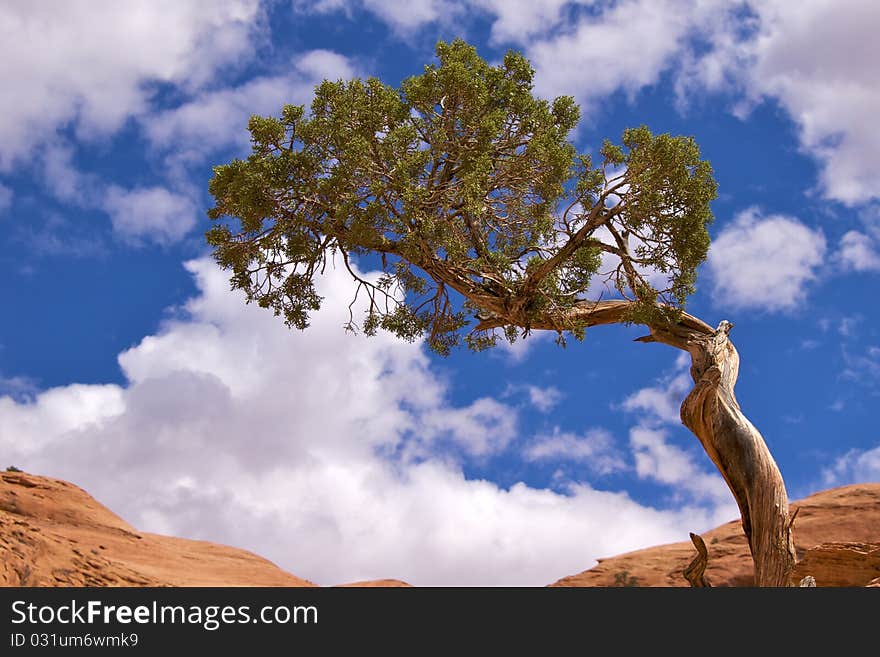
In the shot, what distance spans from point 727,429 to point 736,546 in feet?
70.0

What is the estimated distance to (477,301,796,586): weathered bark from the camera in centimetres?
1513

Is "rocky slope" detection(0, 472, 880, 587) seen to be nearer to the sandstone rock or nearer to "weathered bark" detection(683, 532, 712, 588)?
the sandstone rock

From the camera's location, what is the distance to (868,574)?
21.0 meters

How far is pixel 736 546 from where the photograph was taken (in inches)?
1361

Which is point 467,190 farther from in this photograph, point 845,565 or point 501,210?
point 845,565

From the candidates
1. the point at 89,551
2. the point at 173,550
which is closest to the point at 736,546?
the point at 173,550

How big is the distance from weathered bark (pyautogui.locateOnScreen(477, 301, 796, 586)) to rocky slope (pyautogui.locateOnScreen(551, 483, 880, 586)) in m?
14.2

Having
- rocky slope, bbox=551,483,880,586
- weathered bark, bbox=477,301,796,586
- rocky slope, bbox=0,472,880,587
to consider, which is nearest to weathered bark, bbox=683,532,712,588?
weathered bark, bbox=477,301,796,586

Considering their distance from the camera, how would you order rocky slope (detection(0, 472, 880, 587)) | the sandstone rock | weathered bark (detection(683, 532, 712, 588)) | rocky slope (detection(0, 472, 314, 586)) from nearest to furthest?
1. weathered bark (detection(683, 532, 712, 588))
2. the sandstone rock
3. rocky slope (detection(0, 472, 314, 586))
4. rocky slope (detection(0, 472, 880, 587))

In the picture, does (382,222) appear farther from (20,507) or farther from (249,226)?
(20,507)

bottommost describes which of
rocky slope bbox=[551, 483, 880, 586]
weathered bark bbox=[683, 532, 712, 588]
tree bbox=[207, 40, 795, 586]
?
weathered bark bbox=[683, 532, 712, 588]

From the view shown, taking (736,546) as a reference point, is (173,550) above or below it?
above
